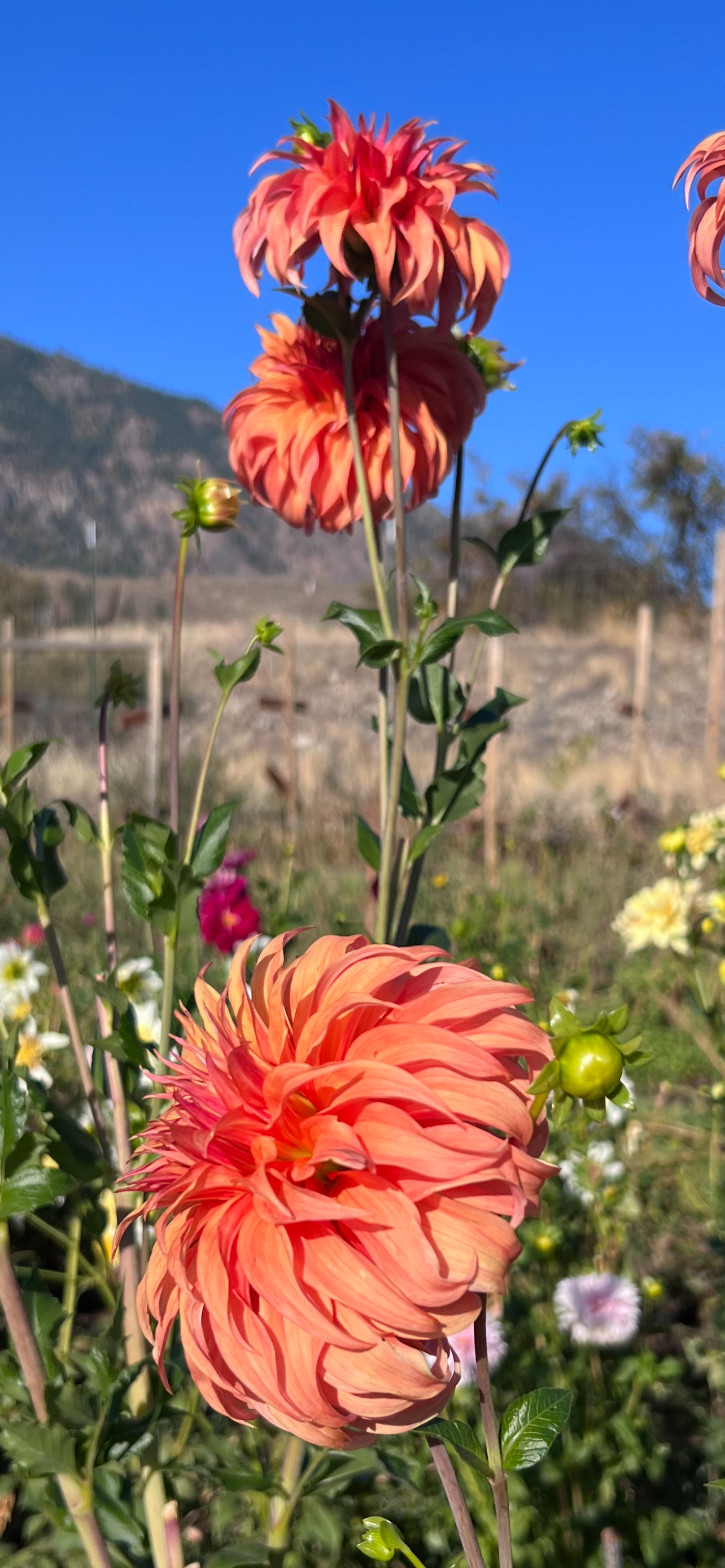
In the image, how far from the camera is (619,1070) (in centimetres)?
47

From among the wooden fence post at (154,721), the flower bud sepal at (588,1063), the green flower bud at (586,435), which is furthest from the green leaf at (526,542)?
the wooden fence post at (154,721)

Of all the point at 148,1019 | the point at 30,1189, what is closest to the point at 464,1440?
the point at 30,1189

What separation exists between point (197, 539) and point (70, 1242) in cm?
88

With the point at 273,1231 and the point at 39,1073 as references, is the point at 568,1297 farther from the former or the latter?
the point at 273,1231

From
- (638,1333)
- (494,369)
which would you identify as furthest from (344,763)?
(494,369)

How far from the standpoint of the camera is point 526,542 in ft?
3.08

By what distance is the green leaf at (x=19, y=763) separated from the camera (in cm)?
87

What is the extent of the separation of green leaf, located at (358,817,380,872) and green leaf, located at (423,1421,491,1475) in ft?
1.49

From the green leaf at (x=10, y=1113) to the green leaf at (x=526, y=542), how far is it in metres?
0.58

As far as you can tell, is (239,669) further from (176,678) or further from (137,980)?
(137,980)

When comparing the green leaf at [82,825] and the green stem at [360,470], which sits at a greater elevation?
the green stem at [360,470]

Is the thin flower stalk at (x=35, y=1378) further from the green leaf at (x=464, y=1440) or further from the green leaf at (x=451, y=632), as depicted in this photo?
the green leaf at (x=451, y=632)

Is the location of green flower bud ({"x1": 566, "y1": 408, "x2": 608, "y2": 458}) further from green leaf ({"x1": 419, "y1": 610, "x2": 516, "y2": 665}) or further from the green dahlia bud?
the green dahlia bud

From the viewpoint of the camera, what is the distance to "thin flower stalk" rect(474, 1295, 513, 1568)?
0.48 metres
